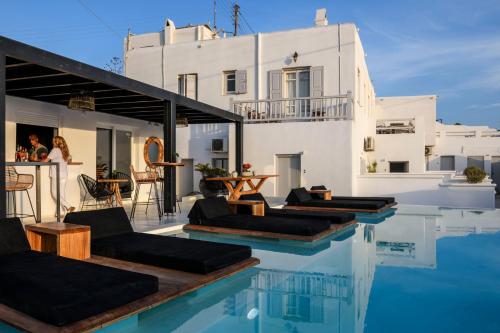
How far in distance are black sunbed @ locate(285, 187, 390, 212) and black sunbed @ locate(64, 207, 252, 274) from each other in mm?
5739

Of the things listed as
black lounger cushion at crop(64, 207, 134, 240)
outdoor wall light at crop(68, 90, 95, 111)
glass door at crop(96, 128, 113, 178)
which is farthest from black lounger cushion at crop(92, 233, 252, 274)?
glass door at crop(96, 128, 113, 178)

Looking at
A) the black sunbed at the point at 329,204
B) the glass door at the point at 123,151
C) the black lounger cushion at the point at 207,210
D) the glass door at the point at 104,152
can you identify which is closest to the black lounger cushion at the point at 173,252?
the black lounger cushion at the point at 207,210

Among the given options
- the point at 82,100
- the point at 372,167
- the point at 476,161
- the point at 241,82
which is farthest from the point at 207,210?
the point at 476,161

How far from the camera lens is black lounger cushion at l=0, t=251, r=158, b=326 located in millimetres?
3086

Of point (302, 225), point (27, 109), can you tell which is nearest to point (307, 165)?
point (302, 225)

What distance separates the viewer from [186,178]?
1541 centimetres

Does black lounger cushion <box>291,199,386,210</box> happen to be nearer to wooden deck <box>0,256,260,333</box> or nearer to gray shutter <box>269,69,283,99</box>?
wooden deck <box>0,256,260,333</box>

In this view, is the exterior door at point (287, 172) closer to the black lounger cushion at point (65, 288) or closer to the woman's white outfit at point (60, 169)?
the woman's white outfit at point (60, 169)

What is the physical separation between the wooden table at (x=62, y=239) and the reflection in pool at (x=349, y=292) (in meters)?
1.48

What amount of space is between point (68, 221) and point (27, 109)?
4.69 metres

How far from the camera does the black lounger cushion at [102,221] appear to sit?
5355 mm

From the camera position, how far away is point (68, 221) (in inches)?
206

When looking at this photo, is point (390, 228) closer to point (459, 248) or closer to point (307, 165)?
point (459, 248)

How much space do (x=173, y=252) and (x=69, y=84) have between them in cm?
404
